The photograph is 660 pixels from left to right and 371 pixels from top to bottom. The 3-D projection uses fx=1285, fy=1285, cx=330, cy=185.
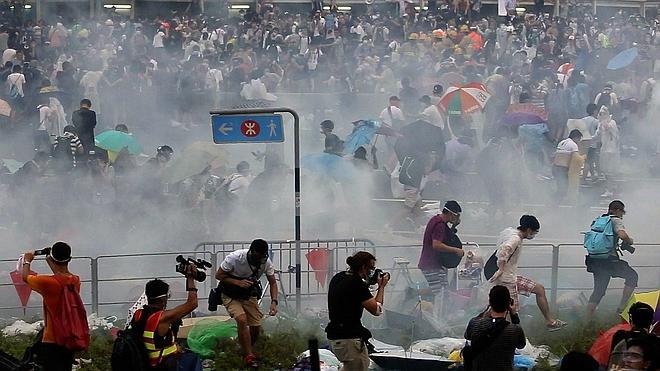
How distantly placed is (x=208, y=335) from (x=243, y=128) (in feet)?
6.98

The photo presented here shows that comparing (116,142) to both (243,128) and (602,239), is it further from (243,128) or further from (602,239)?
(602,239)

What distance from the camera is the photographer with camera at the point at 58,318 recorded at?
8.68m

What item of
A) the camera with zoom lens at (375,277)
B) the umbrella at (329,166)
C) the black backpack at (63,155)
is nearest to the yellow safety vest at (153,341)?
the camera with zoom lens at (375,277)

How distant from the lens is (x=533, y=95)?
23062 millimetres

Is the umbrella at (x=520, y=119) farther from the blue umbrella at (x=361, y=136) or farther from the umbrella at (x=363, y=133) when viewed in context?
the blue umbrella at (x=361, y=136)

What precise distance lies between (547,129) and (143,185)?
21.3 feet

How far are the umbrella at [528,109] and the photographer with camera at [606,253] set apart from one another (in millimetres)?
8437

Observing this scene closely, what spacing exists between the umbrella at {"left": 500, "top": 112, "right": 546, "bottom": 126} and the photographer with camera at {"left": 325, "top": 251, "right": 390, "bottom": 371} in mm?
11026

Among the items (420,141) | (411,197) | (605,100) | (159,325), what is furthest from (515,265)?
(605,100)

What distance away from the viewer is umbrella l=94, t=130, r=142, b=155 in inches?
683

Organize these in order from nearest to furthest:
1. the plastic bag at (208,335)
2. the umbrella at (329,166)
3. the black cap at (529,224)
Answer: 1. the plastic bag at (208,335)
2. the black cap at (529,224)
3. the umbrella at (329,166)

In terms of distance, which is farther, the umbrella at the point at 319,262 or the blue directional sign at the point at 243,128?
the umbrella at the point at 319,262

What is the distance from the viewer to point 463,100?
19.5 metres

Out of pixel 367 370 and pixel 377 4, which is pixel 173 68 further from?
pixel 367 370
